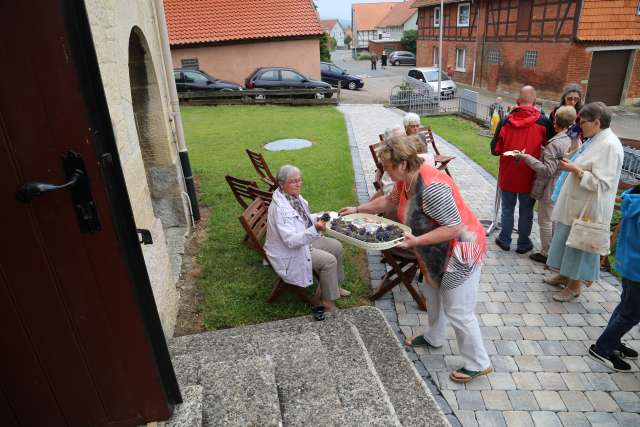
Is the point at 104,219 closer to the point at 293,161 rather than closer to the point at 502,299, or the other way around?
the point at 502,299

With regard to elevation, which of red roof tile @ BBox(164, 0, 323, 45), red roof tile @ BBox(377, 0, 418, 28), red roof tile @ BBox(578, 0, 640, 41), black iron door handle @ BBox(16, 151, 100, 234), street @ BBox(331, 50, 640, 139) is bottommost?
street @ BBox(331, 50, 640, 139)

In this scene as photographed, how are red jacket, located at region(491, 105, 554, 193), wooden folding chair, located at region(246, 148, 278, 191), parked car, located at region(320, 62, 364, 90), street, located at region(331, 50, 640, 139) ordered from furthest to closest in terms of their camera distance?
parked car, located at region(320, 62, 364, 90)
street, located at region(331, 50, 640, 139)
wooden folding chair, located at region(246, 148, 278, 191)
red jacket, located at region(491, 105, 554, 193)

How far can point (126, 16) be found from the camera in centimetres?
397

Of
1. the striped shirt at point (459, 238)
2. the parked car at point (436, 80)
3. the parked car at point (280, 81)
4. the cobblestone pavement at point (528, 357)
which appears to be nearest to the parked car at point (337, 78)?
the parked car at point (436, 80)

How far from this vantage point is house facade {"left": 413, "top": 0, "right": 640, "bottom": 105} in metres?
18.4

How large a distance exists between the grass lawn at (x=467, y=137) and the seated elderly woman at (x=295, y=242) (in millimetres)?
5739

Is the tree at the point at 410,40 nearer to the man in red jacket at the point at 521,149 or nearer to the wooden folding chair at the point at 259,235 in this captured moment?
the man in red jacket at the point at 521,149

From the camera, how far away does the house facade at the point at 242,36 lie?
20375 mm

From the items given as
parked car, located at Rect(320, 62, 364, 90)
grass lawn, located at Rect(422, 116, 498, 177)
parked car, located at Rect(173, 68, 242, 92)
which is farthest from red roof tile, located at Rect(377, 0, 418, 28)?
grass lawn, located at Rect(422, 116, 498, 177)

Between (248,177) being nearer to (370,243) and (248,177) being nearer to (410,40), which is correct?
(370,243)

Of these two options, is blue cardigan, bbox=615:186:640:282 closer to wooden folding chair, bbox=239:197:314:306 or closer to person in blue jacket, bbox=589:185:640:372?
person in blue jacket, bbox=589:185:640:372

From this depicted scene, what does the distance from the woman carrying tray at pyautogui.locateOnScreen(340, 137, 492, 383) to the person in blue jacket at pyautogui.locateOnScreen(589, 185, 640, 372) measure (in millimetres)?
991

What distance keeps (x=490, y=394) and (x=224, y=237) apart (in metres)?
3.83

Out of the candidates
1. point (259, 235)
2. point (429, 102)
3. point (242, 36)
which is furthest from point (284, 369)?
point (242, 36)
